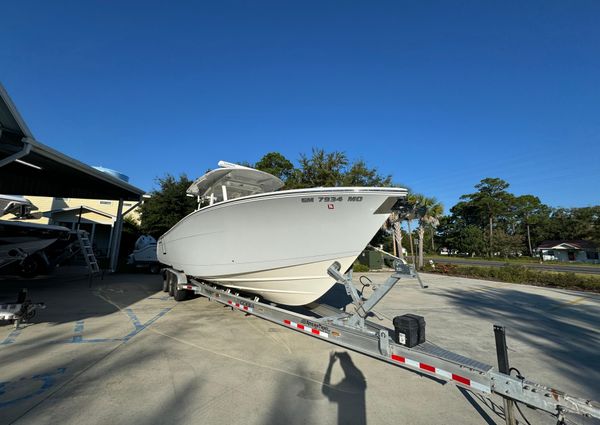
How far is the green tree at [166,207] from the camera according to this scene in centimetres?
1791

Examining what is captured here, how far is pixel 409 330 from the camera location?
309 cm

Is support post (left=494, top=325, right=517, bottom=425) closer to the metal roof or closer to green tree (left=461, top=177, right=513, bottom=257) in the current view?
the metal roof

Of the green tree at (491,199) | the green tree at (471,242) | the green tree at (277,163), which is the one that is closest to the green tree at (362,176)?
the green tree at (277,163)

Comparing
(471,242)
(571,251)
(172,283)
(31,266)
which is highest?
(471,242)

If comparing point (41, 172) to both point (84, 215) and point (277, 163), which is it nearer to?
point (84, 215)

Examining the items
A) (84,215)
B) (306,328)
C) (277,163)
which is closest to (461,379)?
(306,328)

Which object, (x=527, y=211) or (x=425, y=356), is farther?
(x=527, y=211)

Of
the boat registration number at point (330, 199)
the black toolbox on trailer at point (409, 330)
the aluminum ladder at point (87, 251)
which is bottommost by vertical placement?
the black toolbox on trailer at point (409, 330)

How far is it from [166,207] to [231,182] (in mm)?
13376

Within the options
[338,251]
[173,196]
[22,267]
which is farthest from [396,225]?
[173,196]

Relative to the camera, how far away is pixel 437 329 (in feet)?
19.3

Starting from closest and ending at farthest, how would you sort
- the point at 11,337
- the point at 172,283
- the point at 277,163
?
the point at 11,337 → the point at 172,283 → the point at 277,163

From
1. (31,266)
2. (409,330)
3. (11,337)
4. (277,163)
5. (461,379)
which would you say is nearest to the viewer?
(461,379)

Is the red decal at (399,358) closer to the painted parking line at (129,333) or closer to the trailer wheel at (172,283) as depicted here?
the painted parking line at (129,333)
